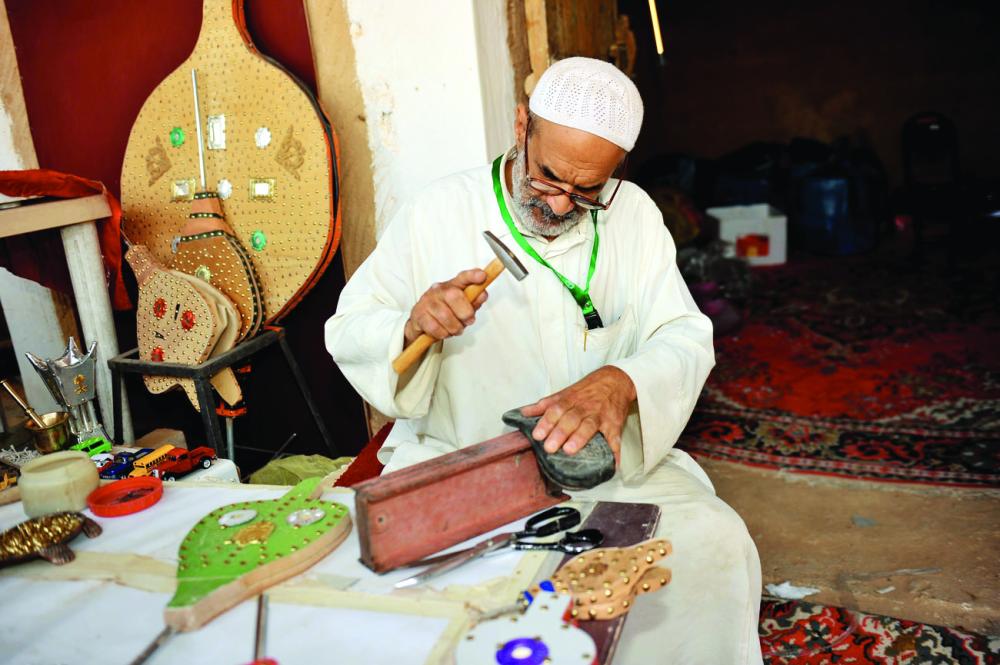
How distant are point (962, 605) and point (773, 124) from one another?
702 cm

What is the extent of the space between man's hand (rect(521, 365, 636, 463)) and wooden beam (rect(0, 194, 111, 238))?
2144mm

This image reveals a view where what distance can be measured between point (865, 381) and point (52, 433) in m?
4.06

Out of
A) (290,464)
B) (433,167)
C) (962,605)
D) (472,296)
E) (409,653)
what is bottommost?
(962,605)

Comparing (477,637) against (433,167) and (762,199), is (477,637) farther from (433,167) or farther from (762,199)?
(762,199)

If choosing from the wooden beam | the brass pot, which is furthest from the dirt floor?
the wooden beam

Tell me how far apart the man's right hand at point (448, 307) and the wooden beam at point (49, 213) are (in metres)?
1.79

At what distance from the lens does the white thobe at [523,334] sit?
2.10 m

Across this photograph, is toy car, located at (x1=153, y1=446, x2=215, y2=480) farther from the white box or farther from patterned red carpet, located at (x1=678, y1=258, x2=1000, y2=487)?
the white box

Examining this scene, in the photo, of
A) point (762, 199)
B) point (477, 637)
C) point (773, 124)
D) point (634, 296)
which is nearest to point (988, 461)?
point (634, 296)

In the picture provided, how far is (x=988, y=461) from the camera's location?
11.9 ft

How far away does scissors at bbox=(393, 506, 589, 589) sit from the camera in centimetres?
136

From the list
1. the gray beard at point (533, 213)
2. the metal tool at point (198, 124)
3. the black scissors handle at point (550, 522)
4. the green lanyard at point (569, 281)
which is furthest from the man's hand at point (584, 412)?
the metal tool at point (198, 124)

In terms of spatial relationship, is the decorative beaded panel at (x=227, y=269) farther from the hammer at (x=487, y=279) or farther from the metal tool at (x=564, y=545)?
the metal tool at (x=564, y=545)

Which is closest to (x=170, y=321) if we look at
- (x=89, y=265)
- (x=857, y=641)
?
(x=89, y=265)
